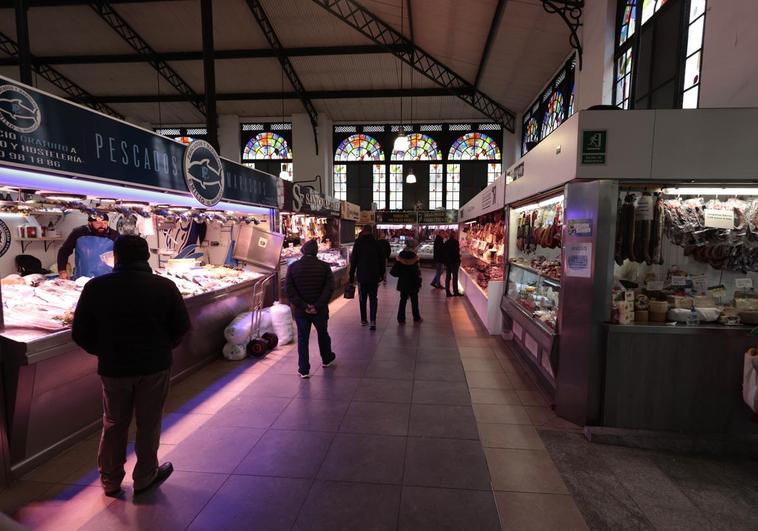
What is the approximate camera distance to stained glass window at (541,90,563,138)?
36.5ft

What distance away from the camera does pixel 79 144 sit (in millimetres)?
3113

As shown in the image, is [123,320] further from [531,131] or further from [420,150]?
[420,150]

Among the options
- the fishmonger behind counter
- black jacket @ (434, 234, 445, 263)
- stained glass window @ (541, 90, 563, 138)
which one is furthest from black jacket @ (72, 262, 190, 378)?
stained glass window @ (541, 90, 563, 138)

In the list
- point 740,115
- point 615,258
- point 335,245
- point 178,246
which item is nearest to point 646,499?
point 615,258

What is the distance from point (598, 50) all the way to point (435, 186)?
43.8ft

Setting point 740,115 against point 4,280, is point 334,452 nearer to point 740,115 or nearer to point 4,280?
point 4,280

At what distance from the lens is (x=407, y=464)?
278 centimetres

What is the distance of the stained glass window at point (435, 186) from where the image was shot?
2016 cm

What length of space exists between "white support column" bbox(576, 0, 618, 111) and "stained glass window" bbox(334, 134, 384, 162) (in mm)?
13084

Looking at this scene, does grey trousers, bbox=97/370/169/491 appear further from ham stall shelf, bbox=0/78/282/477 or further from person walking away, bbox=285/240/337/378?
person walking away, bbox=285/240/337/378

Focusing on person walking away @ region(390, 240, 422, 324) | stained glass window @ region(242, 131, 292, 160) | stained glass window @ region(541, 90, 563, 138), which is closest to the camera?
person walking away @ region(390, 240, 422, 324)

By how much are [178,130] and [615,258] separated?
22.0 m

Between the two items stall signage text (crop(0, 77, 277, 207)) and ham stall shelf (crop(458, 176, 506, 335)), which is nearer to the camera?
stall signage text (crop(0, 77, 277, 207))

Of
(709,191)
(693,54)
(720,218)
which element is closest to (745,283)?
(720,218)
